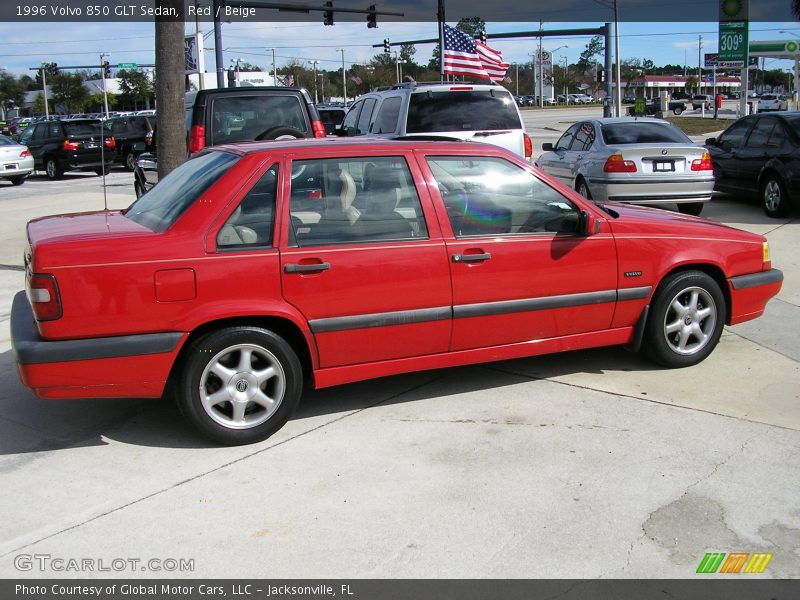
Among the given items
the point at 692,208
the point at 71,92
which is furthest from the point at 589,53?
the point at 692,208

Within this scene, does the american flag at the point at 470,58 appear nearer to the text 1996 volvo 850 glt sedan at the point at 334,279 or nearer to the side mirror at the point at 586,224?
the text 1996 volvo 850 glt sedan at the point at 334,279

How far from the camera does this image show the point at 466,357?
5.02 meters

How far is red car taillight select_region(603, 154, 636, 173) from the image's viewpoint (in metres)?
11.4

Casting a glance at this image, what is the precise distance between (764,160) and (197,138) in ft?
27.3

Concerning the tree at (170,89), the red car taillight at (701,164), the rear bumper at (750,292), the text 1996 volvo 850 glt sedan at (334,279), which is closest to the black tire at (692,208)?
the red car taillight at (701,164)

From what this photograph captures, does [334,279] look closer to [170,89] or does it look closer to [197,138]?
[170,89]

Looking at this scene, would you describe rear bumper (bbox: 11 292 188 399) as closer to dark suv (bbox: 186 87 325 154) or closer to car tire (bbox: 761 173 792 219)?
dark suv (bbox: 186 87 325 154)

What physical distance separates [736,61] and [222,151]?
979 inches

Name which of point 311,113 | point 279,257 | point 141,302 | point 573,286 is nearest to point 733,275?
point 573,286

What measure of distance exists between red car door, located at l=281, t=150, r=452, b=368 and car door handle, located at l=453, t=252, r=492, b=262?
3.0 inches

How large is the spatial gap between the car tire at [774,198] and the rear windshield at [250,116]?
22.4 feet

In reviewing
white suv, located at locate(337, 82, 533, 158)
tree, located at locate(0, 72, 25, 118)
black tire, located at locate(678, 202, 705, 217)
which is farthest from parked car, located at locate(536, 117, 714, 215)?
tree, located at locate(0, 72, 25, 118)

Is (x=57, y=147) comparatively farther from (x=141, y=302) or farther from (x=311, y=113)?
(x=141, y=302)

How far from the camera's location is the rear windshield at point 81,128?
2490 cm
